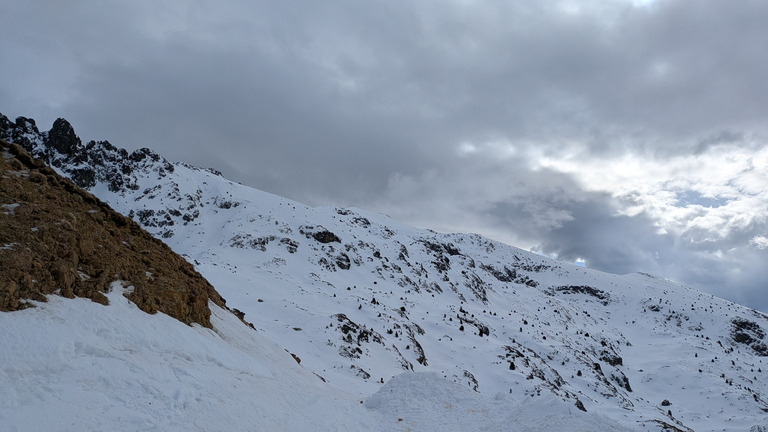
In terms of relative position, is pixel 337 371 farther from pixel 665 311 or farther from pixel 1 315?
pixel 665 311

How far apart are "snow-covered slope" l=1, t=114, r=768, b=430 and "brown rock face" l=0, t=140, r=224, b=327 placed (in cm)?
738

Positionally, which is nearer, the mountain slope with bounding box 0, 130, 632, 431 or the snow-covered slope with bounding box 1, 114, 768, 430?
the mountain slope with bounding box 0, 130, 632, 431

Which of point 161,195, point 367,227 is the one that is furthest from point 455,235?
point 161,195

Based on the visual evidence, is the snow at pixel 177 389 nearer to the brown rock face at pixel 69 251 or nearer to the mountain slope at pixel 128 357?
the mountain slope at pixel 128 357

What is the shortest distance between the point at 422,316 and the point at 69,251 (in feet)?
131

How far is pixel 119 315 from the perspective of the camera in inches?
383

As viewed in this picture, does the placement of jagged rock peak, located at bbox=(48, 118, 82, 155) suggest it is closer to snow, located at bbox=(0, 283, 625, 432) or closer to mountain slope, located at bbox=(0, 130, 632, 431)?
mountain slope, located at bbox=(0, 130, 632, 431)

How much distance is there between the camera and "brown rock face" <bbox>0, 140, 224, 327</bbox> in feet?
28.6

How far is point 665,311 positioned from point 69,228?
Answer: 118895 mm

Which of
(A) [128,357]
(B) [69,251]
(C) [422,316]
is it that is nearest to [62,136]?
A: (C) [422,316]

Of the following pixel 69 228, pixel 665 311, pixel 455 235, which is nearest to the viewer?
pixel 69 228

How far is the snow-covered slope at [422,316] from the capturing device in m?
28.6

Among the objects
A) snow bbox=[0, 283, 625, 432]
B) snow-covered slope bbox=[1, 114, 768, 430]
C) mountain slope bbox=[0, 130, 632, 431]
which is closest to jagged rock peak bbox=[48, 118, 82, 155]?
snow-covered slope bbox=[1, 114, 768, 430]

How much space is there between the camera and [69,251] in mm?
10141
